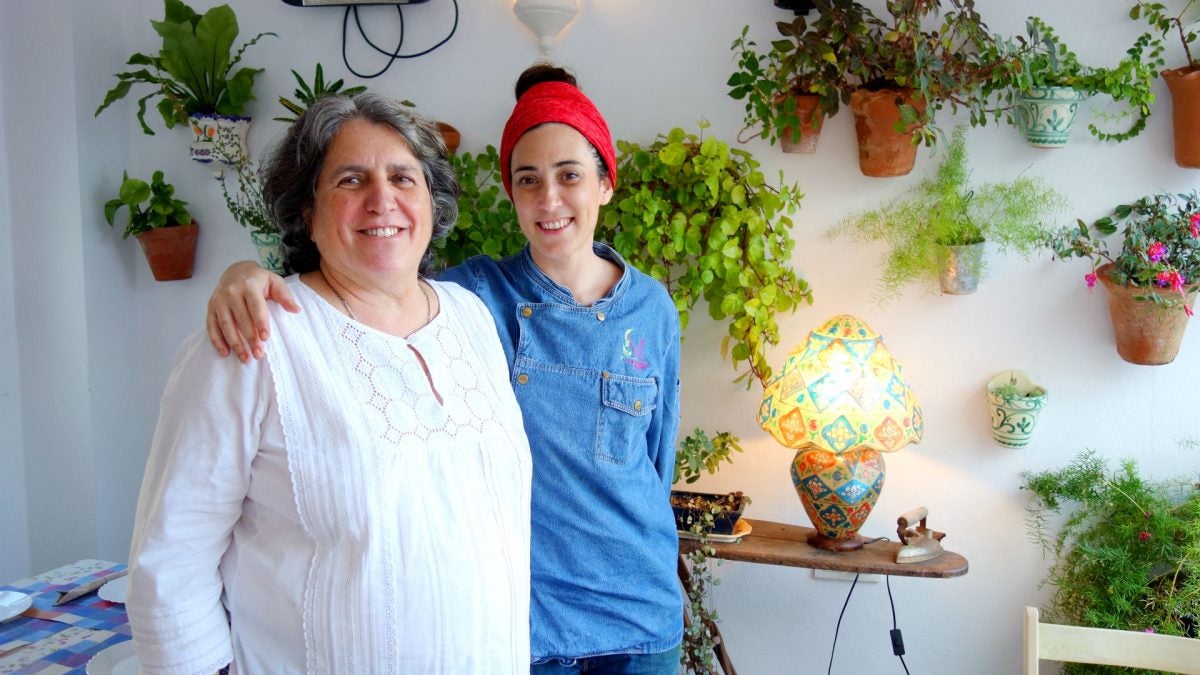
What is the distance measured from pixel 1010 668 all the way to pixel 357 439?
200cm

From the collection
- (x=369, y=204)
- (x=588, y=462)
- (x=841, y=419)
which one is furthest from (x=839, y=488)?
(x=369, y=204)

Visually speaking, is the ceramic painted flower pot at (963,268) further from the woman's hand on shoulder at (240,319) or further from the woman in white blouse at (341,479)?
the woman's hand on shoulder at (240,319)

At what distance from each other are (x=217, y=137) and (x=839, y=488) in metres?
2.14

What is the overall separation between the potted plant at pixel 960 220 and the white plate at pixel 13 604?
2.11 meters

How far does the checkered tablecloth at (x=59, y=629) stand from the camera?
1.77m

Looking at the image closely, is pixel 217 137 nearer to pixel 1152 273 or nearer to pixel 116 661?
pixel 116 661

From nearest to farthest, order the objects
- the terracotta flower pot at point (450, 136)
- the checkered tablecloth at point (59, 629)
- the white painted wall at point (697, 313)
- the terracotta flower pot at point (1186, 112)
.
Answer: the checkered tablecloth at point (59, 629) < the terracotta flower pot at point (1186, 112) < the white painted wall at point (697, 313) < the terracotta flower pot at point (450, 136)

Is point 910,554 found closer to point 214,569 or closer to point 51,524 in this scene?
point 214,569

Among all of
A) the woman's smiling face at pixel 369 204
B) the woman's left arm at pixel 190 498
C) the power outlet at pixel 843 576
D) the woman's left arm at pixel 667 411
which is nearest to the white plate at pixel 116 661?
the woman's left arm at pixel 190 498

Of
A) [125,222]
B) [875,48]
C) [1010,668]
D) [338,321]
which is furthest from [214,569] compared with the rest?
[125,222]

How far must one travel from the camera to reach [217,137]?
3.04m

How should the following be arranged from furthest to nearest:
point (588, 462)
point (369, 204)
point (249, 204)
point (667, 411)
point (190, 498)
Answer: point (249, 204) → point (667, 411) → point (588, 462) → point (369, 204) → point (190, 498)

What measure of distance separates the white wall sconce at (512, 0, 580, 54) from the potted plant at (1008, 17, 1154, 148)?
1.16 metres

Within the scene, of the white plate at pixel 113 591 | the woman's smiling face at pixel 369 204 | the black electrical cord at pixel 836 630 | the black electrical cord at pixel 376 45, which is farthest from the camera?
the black electrical cord at pixel 376 45
